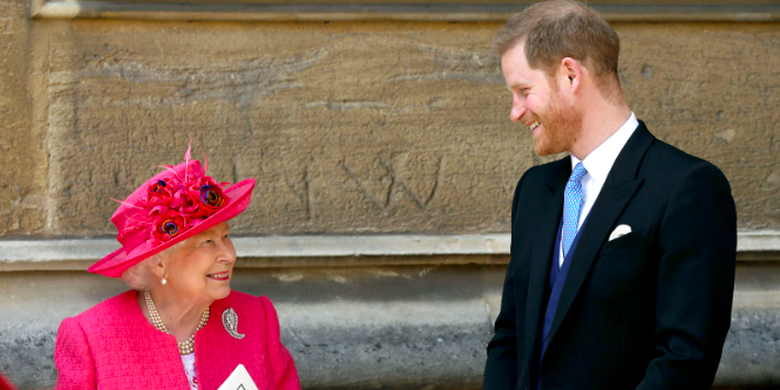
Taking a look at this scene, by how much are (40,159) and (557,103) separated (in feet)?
7.68

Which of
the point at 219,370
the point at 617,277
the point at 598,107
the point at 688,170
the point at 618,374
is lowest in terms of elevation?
the point at 219,370

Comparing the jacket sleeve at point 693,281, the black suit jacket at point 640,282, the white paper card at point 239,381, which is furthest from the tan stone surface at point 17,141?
the jacket sleeve at point 693,281

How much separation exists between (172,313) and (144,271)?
152mm

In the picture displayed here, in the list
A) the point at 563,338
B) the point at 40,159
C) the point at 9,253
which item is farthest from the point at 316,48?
the point at 563,338

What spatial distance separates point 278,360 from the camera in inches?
90.0

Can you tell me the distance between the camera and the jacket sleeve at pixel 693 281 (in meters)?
1.64

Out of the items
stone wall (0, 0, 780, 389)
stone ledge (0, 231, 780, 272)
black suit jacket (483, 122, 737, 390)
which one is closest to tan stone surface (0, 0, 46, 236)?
stone wall (0, 0, 780, 389)

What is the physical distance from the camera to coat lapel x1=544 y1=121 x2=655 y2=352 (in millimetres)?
1802

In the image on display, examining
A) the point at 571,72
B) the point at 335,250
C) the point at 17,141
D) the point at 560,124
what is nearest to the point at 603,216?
the point at 560,124

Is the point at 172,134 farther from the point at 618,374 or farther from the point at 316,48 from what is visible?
the point at 618,374

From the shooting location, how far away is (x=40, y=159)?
3219 mm

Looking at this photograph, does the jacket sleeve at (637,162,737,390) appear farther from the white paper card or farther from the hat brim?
the hat brim

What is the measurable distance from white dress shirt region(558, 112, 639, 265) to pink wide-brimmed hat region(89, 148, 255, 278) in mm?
982

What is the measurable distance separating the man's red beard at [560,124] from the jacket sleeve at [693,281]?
1.11ft
